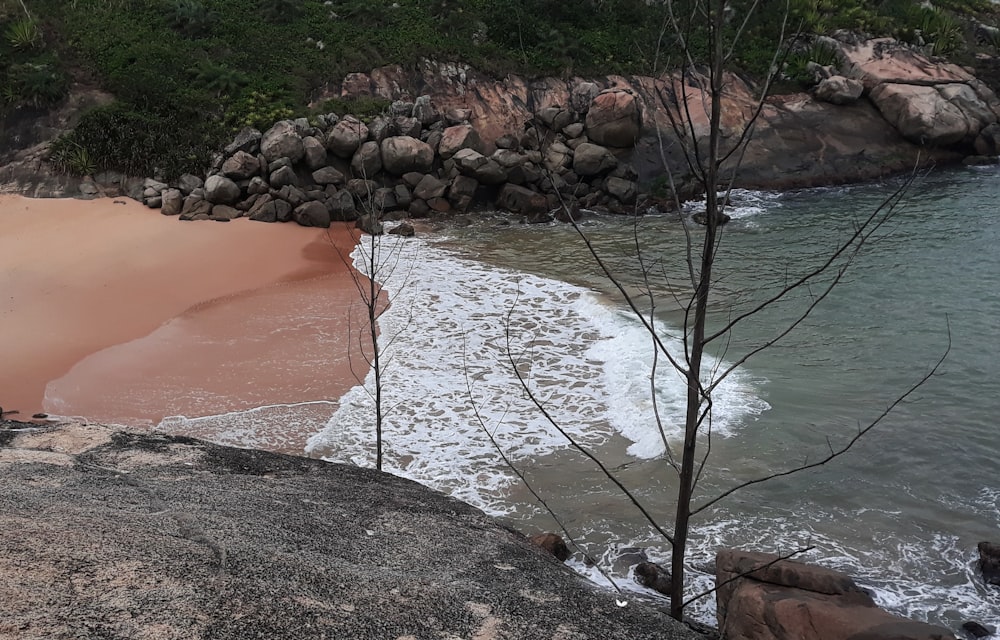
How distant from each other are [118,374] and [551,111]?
1318 cm

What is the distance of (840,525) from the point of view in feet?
22.5

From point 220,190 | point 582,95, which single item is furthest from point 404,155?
point 582,95

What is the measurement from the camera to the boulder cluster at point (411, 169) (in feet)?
55.5

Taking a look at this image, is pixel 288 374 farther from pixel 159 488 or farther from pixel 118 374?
pixel 159 488

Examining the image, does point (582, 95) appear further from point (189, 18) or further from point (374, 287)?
point (374, 287)

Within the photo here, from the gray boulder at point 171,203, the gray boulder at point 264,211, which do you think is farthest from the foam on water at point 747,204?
the gray boulder at point 171,203

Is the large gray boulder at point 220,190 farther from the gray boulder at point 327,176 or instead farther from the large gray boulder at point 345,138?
the large gray boulder at point 345,138

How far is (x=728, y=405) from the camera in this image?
9008mm

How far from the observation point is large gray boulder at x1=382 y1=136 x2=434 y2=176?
18.1 m

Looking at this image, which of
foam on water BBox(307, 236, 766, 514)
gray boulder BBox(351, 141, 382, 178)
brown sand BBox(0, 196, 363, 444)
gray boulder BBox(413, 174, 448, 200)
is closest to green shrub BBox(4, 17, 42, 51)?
brown sand BBox(0, 196, 363, 444)

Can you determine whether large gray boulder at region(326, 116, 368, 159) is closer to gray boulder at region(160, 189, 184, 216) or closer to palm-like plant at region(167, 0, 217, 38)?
gray boulder at region(160, 189, 184, 216)

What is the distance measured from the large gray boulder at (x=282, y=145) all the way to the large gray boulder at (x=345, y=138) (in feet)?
2.28

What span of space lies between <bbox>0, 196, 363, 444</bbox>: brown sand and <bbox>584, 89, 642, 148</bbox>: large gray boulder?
23.2 ft

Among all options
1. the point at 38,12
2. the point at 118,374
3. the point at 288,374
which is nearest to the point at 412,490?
the point at 288,374
